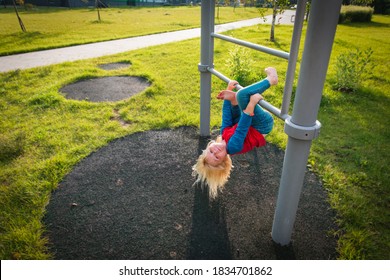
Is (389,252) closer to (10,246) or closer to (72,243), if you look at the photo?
(72,243)

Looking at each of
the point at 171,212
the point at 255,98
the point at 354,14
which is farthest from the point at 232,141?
the point at 354,14

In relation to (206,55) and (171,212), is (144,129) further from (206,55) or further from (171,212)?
(171,212)

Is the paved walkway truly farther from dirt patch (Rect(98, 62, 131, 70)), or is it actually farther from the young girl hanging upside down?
the young girl hanging upside down

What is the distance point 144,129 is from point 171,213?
1666 mm

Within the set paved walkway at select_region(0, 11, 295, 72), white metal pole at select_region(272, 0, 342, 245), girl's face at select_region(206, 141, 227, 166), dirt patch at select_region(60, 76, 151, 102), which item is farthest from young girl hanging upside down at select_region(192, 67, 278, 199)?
paved walkway at select_region(0, 11, 295, 72)

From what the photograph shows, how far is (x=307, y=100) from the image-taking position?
4.75 ft

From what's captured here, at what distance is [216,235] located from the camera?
2.12m

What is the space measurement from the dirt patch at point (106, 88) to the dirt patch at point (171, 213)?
2066 millimetres

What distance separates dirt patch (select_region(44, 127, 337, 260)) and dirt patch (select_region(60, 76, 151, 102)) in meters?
2.07

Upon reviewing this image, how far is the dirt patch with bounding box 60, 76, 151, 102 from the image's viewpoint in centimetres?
489

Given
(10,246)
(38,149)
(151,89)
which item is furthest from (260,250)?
(151,89)

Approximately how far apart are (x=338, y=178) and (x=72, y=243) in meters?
2.57

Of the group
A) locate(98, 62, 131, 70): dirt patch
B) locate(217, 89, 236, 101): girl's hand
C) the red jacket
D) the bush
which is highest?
the bush

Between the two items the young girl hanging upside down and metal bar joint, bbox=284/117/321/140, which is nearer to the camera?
metal bar joint, bbox=284/117/321/140
